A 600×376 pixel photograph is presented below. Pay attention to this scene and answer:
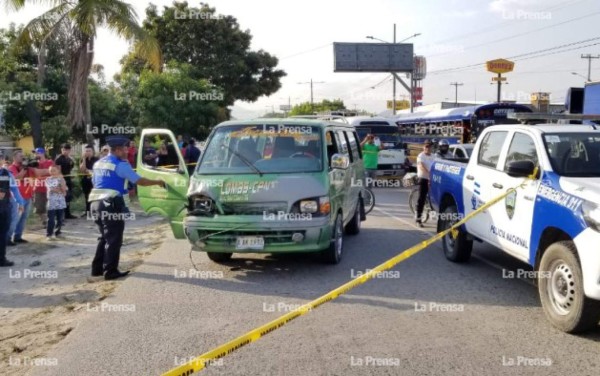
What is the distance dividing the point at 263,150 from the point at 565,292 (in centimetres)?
423

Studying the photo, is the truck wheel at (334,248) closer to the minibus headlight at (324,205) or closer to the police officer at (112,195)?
the minibus headlight at (324,205)

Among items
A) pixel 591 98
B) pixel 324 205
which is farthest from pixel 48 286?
pixel 591 98

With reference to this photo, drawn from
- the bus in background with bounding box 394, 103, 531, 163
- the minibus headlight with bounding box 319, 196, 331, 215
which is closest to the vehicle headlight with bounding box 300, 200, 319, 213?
the minibus headlight with bounding box 319, 196, 331, 215

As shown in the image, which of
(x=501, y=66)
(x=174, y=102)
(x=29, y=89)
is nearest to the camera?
(x=29, y=89)

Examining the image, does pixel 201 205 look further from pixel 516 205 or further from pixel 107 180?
pixel 516 205

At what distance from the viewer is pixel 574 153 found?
5.86m

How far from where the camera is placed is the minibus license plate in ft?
23.2

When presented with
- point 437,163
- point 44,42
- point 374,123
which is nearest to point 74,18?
point 44,42

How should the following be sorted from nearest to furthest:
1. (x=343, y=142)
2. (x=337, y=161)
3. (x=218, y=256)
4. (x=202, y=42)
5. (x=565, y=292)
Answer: (x=565, y=292) < (x=337, y=161) < (x=218, y=256) < (x=343, y=142) < (x=202, y=42)

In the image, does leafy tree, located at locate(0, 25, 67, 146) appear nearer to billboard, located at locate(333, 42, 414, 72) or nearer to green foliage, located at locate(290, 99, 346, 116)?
billboard, located at locate(333, 42, 414, 72)

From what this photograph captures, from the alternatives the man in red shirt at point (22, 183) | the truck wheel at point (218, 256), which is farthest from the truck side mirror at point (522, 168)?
the man in red shirt at point (22, 183)

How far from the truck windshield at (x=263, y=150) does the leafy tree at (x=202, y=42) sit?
26100 mm

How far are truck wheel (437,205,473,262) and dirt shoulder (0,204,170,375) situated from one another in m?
4.55

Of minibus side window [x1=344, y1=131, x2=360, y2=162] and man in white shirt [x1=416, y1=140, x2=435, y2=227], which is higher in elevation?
minibus side window [x1=344, y1=131, x2=360, y2=162]
